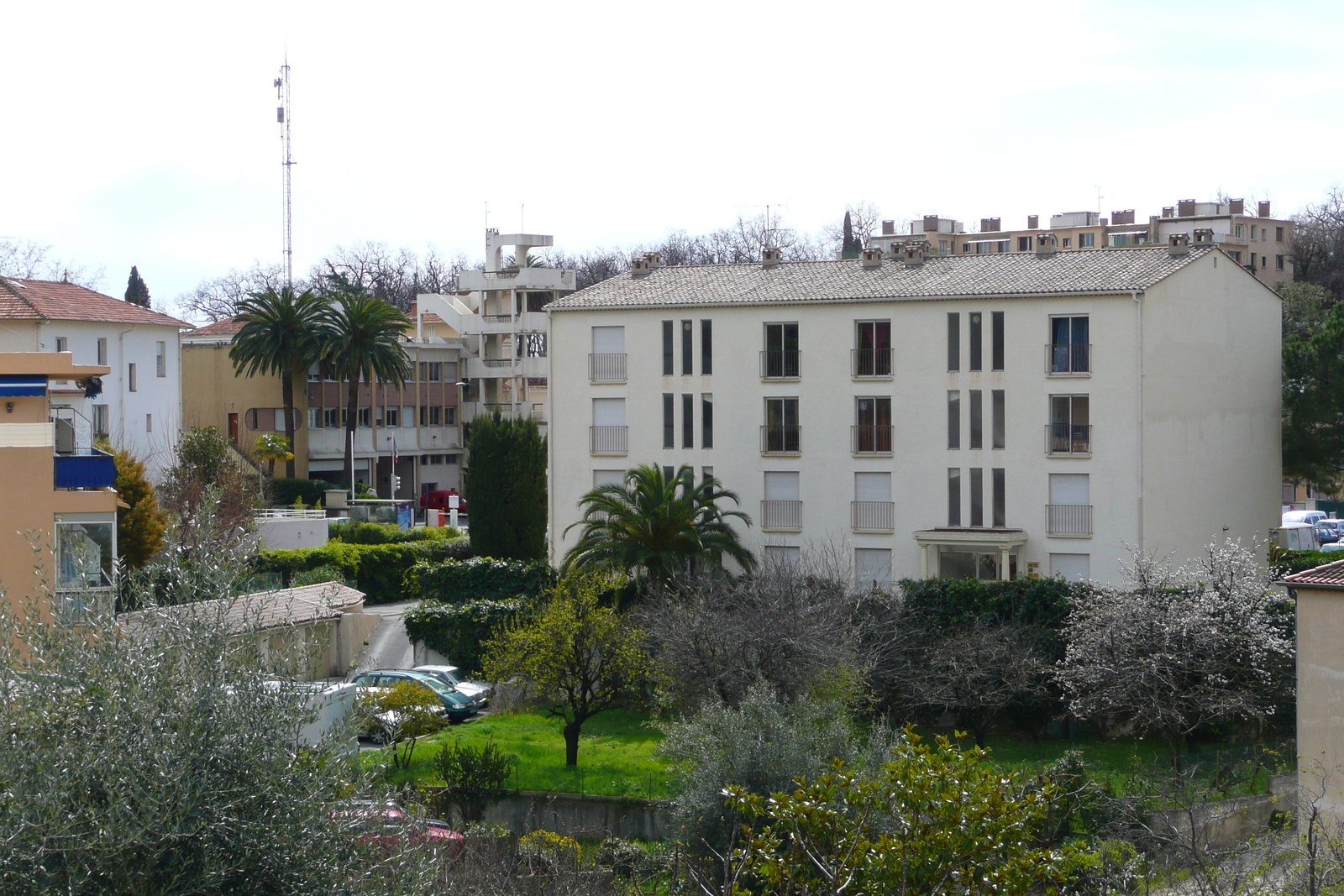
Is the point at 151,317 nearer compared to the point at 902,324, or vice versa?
the point at 902,324

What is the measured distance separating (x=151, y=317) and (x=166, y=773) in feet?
181

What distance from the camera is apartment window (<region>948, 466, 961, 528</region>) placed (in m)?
40.2

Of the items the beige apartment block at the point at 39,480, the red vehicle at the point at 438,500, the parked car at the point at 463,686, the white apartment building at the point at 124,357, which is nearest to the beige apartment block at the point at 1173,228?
the red vehicle at the point at 438,500

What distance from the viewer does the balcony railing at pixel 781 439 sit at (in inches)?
1660

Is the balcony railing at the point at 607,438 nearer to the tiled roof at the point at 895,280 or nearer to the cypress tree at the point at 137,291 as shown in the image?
the tiled roof at the point at 895,280

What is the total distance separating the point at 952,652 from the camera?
104ft

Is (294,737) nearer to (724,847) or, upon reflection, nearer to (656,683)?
(724,847)

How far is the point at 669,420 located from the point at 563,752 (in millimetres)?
15245

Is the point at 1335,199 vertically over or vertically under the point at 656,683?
over

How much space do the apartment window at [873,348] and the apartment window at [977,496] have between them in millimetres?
3893

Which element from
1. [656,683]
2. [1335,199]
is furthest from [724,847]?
[1335,199]

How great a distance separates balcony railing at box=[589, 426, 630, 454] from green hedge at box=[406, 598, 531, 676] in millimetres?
7282

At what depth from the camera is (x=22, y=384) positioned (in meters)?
21.9

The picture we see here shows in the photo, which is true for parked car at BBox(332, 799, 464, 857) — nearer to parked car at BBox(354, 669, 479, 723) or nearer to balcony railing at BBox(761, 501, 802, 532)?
parked car at BBox(354, 669, 479, 723)
